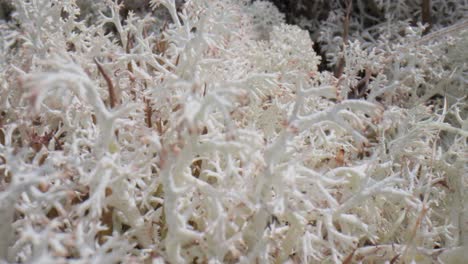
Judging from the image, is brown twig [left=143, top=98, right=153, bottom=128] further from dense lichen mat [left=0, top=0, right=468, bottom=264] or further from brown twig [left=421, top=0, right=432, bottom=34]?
brown twig [left=421, top=0, right=432, bottom=34]

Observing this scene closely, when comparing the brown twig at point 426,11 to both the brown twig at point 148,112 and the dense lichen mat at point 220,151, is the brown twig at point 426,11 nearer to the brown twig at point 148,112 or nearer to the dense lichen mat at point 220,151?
the dense lichen mat at point 220,151

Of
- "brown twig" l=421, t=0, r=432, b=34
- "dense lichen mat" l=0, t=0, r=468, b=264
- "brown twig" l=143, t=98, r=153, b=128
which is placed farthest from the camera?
"brown twig" l=421, t=0, r=432, b=34

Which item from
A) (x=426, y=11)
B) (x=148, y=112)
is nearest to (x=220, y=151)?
(x=148, y=112)

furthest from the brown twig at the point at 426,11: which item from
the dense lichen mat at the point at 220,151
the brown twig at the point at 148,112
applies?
the brown twig at the point at 148,112

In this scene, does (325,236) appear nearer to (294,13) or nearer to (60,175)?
(60,175)

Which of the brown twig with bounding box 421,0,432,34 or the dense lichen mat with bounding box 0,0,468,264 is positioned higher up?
the brown twig with bounding box 421,0,432,34

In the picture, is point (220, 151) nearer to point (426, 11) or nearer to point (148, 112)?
point (148, 112)

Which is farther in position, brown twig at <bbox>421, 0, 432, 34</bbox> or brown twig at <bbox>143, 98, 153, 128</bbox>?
brown twig at <bbox>421, 0, 432, 34</bbox>

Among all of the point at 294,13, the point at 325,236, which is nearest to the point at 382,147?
the point at 325,236

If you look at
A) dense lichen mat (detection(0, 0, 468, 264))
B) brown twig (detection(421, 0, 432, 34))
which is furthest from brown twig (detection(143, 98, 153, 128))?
brown twig (detection(421, 0, 432, 34))
